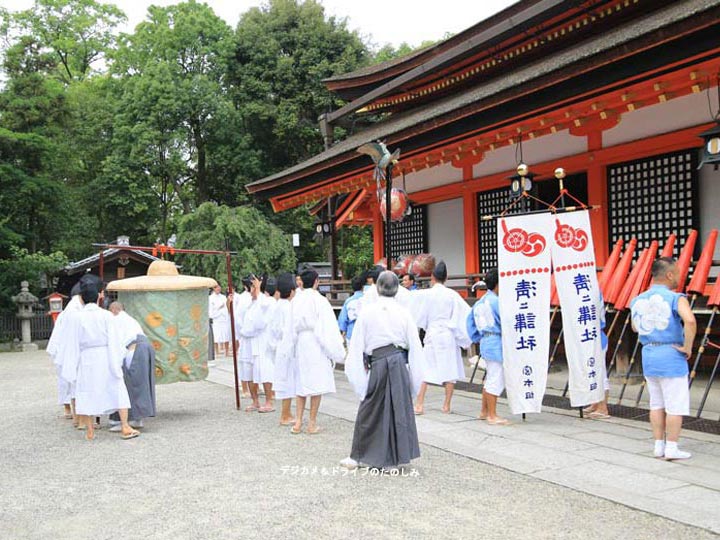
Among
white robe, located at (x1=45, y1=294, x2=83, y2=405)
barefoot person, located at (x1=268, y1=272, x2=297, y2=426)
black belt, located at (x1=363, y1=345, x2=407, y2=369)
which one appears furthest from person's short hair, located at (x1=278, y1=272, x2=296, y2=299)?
white robe, located at (x1=45, y1=294, x2=83, y2=405)

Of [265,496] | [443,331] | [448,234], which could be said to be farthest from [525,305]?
[448,234]

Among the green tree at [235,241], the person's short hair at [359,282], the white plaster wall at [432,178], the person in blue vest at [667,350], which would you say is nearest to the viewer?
the person in blue vest at [667,350]

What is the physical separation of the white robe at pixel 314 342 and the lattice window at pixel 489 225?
633cm

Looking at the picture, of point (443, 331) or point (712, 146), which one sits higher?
point (712, 146)

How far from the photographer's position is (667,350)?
5090mm

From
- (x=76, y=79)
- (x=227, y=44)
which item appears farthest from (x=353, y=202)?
(x=76, y=79)

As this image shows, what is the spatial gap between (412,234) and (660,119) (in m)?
6.50

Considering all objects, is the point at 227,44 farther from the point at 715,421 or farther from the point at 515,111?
the point at 715,421

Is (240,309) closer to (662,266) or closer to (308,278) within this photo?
(308,278)

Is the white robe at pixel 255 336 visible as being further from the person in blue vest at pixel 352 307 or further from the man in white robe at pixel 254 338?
the person in blue vest at pixel 352 307

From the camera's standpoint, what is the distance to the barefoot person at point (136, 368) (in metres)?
7.11

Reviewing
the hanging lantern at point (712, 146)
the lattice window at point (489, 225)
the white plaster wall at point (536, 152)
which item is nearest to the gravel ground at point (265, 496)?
the hanging lantern at point (712, 146)

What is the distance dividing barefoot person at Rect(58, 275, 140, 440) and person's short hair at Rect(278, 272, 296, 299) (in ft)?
5.88

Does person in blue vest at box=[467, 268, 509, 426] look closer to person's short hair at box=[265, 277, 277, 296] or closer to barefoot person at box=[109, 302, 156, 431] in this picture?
person's short hair at box=[265, 277, 277, 296]
